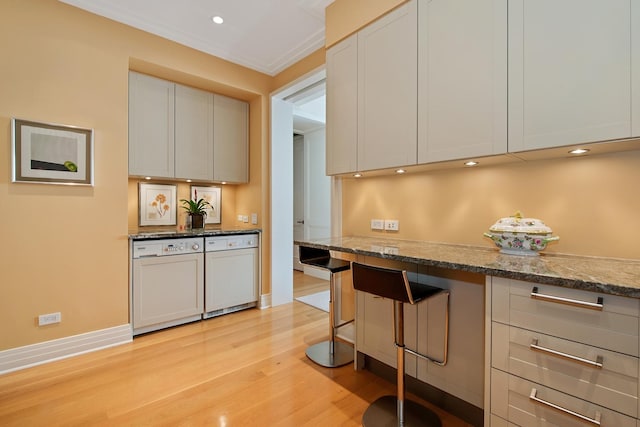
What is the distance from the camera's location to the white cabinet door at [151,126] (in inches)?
114

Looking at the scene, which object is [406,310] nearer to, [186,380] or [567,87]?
[567,87]

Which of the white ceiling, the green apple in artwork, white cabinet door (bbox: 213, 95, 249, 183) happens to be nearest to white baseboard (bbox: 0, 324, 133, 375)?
the green apple in artwork

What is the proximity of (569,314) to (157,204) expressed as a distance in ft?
12.1

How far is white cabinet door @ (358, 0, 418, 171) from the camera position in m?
1.94

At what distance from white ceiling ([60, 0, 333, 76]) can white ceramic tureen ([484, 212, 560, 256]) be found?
7.54 ft

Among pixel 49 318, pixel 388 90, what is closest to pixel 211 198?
pixel 49 318

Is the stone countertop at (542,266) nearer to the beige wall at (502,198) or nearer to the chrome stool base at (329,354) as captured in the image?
the beige wall at (502,198)

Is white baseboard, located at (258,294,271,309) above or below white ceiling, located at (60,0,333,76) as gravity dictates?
below

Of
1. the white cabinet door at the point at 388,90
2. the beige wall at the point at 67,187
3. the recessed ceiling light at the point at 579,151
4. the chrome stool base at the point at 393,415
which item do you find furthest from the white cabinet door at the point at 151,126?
the recessed ceiling light at the point at 579,151

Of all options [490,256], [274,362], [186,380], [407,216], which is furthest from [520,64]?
[186,380]

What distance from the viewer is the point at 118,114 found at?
105 inches

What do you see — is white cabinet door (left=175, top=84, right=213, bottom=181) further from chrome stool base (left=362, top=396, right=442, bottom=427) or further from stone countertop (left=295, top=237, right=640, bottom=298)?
chrome stool base (left=362, top=396, right=442, bottom=427)

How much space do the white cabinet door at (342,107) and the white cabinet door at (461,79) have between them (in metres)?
0.56

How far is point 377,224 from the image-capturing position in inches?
96.2
